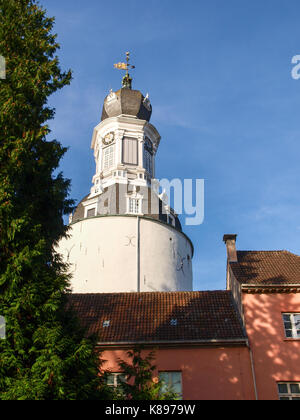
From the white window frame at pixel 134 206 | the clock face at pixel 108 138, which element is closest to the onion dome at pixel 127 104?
the clock face at pixel 108 138

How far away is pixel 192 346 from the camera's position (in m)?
19.2

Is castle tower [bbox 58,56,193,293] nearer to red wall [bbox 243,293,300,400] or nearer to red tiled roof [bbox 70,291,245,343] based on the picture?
red tiled roof [bbox 70,291,245,343]

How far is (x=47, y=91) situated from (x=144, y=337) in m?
10.9

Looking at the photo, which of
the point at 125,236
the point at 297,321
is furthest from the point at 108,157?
the point at 297,321

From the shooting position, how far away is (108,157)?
40.6 meters

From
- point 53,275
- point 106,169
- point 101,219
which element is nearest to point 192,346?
point 53,275

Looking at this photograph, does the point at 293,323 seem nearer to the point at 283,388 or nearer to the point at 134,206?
the point at 283,388

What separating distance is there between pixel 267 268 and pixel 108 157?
70.4 ft

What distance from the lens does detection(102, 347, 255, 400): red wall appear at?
1822 cm

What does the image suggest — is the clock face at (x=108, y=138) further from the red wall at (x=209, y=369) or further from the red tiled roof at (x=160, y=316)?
the red wall at (x=209, y=369)

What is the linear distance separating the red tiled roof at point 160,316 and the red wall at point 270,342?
0.75 meters

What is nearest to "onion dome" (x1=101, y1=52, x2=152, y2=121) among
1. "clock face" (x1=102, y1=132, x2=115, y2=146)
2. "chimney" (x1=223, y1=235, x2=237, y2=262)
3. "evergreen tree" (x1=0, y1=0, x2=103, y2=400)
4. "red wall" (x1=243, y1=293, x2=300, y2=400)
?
"clock face" (x1=102, y1=132, x2=115, y2=146)

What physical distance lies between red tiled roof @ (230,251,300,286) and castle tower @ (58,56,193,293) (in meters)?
8.46

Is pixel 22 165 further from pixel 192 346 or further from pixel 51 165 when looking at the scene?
pixel 192 346
